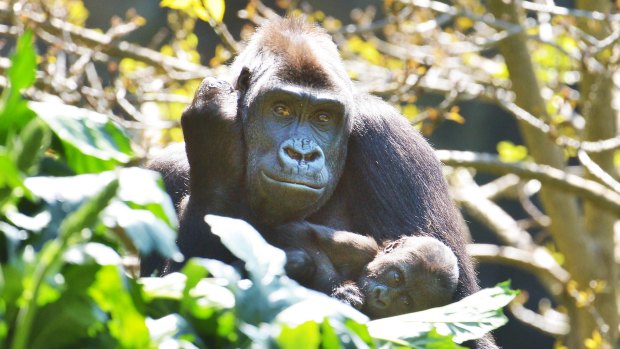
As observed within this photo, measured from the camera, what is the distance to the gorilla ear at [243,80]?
4973mm

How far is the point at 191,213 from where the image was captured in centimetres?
470

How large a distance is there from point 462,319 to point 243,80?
231 cm

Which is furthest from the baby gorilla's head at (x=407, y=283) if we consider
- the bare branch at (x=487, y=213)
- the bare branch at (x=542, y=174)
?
the bare branch at (x=487, y=213)

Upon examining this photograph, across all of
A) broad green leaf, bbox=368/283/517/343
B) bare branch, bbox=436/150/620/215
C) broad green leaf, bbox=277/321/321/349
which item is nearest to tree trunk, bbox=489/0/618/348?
bare branch, bbox=436/150/620/215

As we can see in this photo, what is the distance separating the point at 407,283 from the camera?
439 centimetres

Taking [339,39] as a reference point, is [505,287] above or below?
above

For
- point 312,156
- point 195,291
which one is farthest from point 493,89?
point 195,291

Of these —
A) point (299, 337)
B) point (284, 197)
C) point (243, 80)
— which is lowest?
point (284, 197)

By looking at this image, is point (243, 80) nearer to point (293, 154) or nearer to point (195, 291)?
point (293, 154)

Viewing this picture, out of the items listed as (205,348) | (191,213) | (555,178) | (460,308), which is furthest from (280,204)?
(555,178)

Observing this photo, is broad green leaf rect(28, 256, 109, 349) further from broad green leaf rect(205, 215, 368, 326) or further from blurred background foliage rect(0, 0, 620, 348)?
blurred background foliage rect(0, 0, 620, 348)

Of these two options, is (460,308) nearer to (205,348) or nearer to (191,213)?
(205,348)

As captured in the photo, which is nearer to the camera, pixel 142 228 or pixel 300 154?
pixel 142 228

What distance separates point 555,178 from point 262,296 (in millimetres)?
4760
